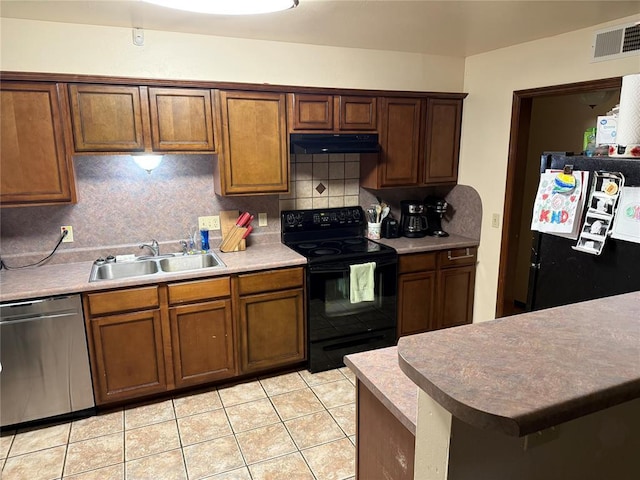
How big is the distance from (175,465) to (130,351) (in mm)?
765

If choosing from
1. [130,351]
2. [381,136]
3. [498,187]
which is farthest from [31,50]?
[498,187]

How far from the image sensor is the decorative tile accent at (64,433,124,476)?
2.25 m

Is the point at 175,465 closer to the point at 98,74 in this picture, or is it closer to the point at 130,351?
the point at 130,351

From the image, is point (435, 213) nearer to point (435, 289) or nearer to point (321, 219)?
point (435, 289)

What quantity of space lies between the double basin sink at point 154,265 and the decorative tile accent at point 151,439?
3.06 ft

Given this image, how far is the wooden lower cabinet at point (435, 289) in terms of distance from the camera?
3395 mm

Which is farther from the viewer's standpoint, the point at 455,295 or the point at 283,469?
the point at 455,295

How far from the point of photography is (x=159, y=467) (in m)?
2.25

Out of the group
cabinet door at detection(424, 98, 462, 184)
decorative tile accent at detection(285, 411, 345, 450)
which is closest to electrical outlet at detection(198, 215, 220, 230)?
decorative tile accent at detection(285, 411, 345, 450)

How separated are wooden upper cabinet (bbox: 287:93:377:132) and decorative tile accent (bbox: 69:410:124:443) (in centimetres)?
221

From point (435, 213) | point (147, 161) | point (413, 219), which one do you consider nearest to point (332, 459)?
point (413, 219)

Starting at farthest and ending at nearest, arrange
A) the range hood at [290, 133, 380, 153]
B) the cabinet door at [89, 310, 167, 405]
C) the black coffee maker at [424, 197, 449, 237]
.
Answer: the black coffee maker at [424, 197, 449, 237] < the range hood at [290, 133, 380, 153] < the cabinet door at [89, 310, 167, 405]

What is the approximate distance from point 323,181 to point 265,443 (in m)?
2.01

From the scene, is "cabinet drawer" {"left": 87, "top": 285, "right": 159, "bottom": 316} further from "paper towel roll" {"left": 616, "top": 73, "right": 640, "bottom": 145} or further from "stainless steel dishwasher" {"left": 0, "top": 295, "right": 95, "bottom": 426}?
"paper towel roll" {"left": 616, "top": 73, "right": 640, "bottom": 145}
